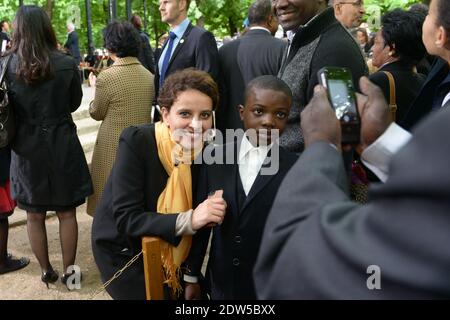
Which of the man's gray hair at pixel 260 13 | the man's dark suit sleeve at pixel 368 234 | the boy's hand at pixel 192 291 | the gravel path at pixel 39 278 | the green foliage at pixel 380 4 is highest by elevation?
the green foliage at pixel 380 4

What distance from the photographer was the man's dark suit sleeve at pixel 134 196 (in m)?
2.02

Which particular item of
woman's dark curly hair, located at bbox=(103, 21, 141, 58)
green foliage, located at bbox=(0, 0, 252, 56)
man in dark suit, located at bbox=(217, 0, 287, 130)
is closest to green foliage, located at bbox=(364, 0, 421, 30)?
green foliage, located at bbox=(0, 0, 252, 56)

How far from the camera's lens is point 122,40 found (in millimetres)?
4105

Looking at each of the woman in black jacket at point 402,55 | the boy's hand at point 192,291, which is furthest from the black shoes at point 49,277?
the woman in black jacket at point 402,55

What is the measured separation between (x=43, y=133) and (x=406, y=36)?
8.87 ft

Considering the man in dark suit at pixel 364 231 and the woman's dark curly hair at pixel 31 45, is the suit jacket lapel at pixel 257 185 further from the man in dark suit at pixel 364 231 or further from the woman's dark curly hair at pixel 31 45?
the woman's dark curly hair at pixel 31 45

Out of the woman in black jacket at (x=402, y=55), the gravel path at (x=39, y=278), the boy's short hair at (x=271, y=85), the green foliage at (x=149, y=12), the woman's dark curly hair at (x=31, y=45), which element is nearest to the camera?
the boy's short hair at (x=271, y=85)

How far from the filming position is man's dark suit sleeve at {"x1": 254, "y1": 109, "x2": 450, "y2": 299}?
70 cm

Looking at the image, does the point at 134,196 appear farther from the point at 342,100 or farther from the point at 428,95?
the point at 428,95

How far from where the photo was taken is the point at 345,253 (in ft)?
2.61

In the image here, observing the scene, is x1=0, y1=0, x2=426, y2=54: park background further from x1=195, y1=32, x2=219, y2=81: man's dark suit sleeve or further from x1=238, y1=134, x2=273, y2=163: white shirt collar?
x1=238, y1=134, x2=273, y2=163: white shirt collar
